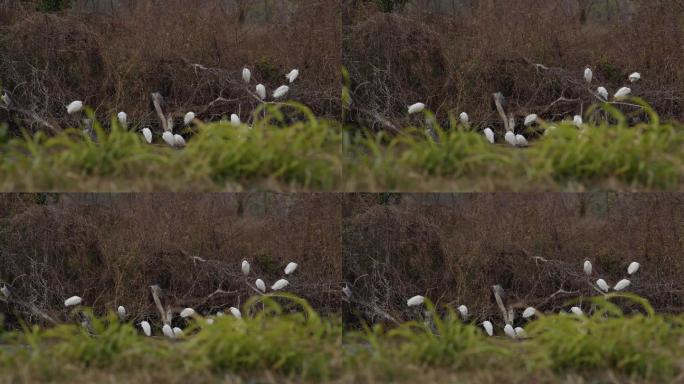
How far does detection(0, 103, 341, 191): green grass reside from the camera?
5609 mm

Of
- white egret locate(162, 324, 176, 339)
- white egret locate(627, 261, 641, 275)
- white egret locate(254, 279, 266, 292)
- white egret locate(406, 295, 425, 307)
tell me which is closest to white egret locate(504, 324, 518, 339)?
white egret locate(406, 295, 425, 307)

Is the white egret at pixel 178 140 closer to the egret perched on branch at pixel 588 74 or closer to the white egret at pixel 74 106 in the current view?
the white egret at pixel 74 106

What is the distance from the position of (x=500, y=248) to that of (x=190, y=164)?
201 cm

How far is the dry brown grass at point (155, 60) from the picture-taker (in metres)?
6.28

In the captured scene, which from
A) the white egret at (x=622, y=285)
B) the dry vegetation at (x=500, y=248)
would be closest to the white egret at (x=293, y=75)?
the dry vegetation at (x=500, y=248)

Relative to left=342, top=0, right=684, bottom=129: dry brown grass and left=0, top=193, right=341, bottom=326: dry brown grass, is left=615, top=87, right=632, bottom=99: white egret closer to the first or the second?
left=342, top=0, right=684, bottom=129: dry brown grass

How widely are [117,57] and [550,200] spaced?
2.88 metres

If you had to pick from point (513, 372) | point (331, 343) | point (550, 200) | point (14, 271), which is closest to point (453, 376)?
point (513, 372)

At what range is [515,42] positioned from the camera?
635cm

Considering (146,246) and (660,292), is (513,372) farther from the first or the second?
(146,246)

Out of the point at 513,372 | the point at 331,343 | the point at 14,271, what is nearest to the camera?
the point at 513,372

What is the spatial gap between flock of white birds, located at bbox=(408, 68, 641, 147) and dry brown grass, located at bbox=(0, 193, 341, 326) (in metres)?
0.92

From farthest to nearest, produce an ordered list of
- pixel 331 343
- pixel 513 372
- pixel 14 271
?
pixel 14 271
pixel 331 343
pixel 513 372

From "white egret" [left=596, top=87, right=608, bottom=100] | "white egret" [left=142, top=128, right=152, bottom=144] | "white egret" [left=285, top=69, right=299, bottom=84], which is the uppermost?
"white egret" [left=285, top=69, right=299, bottom=84]
